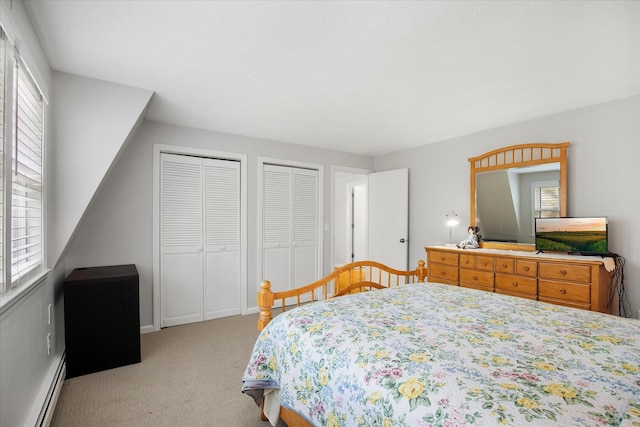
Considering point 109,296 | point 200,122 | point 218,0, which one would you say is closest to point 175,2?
point 218,0

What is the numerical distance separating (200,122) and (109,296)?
1986 millimetres

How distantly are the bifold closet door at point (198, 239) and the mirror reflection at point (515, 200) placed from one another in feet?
9.99

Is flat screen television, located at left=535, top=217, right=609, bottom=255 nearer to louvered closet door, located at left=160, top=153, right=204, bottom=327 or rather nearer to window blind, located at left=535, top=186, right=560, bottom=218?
window blind, located at left=535, top=186, right=560, bottom=218

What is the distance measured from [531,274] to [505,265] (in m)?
0.24

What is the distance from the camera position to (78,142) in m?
2.39

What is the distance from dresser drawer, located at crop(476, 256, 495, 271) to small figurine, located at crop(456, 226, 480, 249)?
269 millimetres

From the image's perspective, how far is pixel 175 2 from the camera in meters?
1.58

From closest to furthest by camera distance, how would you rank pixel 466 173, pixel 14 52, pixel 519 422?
pixel 519 422, pixel 14 52, pixel 466 173

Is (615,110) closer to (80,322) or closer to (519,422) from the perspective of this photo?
(519,422)

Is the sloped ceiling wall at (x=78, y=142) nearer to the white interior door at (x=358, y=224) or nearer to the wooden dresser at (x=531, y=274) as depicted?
the wooden dresser at (x=531, y=274)

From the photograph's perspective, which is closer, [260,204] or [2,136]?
[2,136]

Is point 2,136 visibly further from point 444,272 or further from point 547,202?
point 547,202

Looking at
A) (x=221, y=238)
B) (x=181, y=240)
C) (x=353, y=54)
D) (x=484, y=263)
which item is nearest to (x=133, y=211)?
(x=181, y=240)

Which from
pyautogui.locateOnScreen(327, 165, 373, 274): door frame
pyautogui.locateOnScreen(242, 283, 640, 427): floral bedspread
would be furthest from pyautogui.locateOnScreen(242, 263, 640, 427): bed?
pyautogui.locateOnScreen(327, 165, 373, 274): door frame
